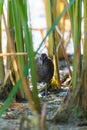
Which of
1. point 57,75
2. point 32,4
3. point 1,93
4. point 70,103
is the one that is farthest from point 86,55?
point 32,4

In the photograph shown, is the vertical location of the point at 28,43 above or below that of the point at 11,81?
above

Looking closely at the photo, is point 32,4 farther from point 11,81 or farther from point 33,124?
point 33,124

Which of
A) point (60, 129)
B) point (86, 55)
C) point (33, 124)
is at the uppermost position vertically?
point (86, 55)

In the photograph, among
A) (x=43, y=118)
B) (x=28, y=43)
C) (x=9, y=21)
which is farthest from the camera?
(x=9, y=21)

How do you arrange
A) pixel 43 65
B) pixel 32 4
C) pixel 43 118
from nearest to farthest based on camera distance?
pixel 43 118 < pixel 43 65 < pixel 32 4

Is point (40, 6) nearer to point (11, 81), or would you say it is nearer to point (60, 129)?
point (11, 81)

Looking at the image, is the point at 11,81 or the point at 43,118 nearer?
the point at 43,118
